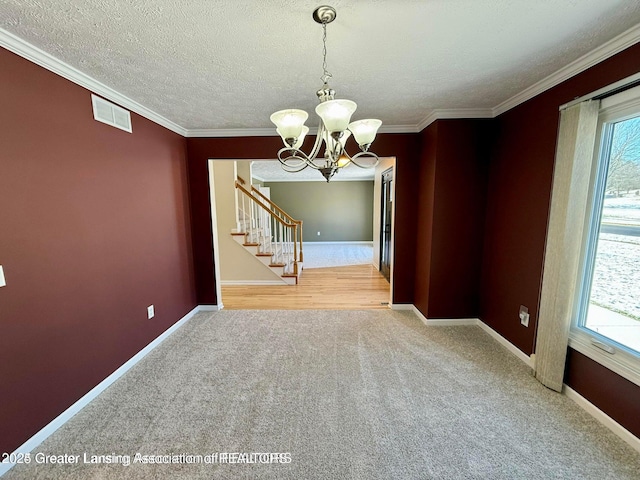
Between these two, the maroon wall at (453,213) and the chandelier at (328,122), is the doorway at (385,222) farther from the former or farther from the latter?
the chandelier at (328,122)

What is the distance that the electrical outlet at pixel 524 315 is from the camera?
91.4 inches

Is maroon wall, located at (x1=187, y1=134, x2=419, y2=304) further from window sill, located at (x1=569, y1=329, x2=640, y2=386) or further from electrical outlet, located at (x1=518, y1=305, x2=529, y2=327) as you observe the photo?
window sill, located at (x1=569, y1=329, x2=640, y2=386)

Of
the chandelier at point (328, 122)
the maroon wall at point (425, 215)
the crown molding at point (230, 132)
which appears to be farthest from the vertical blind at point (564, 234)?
the crown molding at point (230, 132)

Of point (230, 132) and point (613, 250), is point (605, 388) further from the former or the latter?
point (230, 132)

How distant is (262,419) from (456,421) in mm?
1286

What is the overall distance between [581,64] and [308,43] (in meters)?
1.86

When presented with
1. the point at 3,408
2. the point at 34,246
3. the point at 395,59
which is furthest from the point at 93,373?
the point at 395,59

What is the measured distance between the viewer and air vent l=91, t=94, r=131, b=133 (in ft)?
6.64

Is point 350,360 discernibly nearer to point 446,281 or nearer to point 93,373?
point 446,281

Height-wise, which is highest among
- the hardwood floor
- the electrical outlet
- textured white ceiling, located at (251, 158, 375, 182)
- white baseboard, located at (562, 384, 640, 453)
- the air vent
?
textured white ceiling, located at (251, 158, 375, 182)

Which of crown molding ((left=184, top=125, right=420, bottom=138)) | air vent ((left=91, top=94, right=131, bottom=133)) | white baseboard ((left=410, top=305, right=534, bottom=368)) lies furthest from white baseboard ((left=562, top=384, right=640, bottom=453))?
air vent ((left=91, top=94, right=131, bottom=133))

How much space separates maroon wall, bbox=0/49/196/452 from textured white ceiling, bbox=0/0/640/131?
37cm

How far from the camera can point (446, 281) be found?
3023mm

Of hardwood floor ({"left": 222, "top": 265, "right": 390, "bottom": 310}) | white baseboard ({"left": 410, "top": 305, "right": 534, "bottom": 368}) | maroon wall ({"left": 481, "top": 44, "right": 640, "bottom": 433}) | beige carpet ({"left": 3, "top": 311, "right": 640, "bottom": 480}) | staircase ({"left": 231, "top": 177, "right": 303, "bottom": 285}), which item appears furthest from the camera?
staircase ({"left": 231, "top": 177, "right": 303, "bottom": 285})
